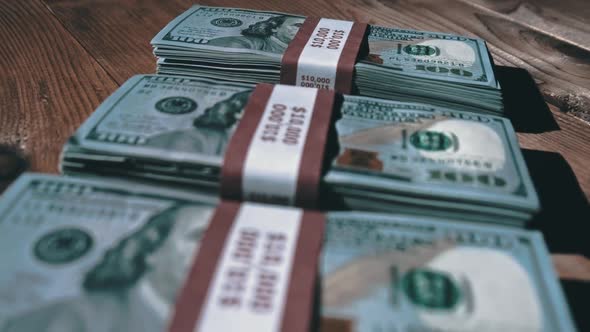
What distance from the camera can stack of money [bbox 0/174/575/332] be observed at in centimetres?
40

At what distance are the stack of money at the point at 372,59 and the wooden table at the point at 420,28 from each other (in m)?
0.08

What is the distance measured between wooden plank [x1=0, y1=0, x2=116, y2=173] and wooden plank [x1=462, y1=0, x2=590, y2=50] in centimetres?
65

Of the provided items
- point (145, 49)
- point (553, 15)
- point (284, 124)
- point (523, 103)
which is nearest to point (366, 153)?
point (284, 124)

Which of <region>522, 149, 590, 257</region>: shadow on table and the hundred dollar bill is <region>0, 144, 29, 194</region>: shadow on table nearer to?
the hundred dollar bill

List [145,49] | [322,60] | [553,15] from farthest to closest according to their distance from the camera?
1. [553,15]
2. [145,49]
3. [322,60]

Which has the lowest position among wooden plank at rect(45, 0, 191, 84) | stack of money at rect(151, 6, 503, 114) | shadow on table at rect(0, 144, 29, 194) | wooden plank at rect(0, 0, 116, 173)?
shadow on table at rect(0, 144, 29, 194)

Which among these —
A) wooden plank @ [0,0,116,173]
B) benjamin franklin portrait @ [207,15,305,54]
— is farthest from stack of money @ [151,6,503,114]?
wooden plank @ [0,0,116,173]

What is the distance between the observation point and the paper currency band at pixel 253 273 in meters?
0.39

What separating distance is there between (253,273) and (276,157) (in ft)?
0.42

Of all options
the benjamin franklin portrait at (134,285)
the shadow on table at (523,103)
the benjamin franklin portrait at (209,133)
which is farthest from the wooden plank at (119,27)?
the shadow on table at (523,103)

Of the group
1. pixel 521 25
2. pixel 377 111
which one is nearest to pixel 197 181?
pixel 377 111

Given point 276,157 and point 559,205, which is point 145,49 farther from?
point 559,205

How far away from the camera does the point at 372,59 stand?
0.71 m

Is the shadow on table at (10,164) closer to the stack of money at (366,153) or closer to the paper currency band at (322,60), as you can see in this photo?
the stack of money at (366,153)
